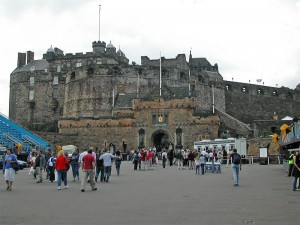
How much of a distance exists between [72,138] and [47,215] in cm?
3689

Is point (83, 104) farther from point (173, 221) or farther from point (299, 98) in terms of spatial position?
point (173, 221)

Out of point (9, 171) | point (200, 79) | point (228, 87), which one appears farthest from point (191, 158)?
point (228, 87)

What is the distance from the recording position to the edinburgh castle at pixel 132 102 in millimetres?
42969

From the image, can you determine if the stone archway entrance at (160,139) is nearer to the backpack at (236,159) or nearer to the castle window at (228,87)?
the castle window at (228,87)

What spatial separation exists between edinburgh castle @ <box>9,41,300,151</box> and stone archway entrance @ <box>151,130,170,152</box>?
0.33 ft

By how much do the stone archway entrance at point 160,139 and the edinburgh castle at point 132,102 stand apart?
0.33 ft

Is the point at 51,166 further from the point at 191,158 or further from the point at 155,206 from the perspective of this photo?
the point at 191,158

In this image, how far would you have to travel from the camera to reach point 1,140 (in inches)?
1286

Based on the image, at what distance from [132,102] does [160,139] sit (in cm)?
483

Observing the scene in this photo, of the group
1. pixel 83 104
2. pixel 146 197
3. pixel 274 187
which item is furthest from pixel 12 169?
pixel 83 104

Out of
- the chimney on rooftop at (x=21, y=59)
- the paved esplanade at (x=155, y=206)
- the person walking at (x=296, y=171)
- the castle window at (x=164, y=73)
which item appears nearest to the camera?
the paved esplanade at (x=155, y=206)

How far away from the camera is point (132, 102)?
44.6 meters

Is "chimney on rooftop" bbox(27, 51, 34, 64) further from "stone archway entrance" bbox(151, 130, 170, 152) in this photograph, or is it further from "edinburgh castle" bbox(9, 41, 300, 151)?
"stone archway entrance" bbox(151, 130, 170, 152)

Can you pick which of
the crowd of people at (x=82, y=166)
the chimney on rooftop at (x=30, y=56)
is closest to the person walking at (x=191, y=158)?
the crowd of people at (x=82, y=166)
